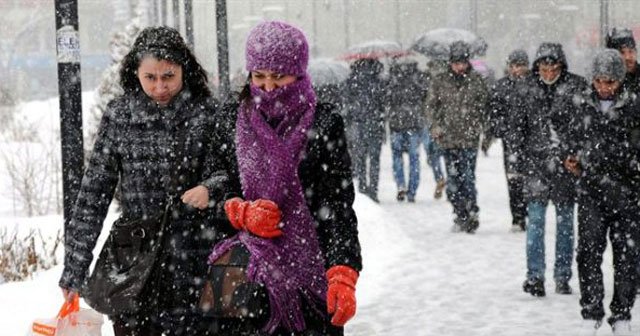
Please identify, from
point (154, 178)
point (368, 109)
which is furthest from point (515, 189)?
point (154, 178)

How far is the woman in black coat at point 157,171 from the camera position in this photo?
15.8 ft

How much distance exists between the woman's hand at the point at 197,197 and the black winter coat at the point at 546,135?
4346mm

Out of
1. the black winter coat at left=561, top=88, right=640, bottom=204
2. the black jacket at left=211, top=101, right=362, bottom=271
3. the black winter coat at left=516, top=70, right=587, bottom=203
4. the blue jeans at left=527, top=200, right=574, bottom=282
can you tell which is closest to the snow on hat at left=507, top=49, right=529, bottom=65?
the black winter coat at left=516, top=70, right=587, bottom=203

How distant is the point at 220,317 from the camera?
413 centimetres

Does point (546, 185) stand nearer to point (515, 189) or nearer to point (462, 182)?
point (515, 189)

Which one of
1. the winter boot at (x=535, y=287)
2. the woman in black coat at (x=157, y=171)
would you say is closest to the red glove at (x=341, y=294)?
the woman in black coat at (x=157, y=171)

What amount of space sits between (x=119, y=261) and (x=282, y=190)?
1031 millimetres

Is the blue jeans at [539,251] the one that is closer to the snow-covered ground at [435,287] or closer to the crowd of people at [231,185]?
the snow-covered ground at [435,287]

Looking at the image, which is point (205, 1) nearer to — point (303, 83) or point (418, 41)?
point (418, 41)

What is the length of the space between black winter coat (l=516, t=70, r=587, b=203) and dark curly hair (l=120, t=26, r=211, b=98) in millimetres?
3972

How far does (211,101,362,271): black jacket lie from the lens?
13.6 ft

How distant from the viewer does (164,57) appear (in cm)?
486

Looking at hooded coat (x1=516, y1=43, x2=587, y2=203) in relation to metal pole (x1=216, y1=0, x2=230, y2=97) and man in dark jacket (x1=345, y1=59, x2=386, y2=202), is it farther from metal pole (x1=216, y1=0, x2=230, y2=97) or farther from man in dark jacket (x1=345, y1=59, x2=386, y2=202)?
man in dark jacket (x1=345, y1=59, x2=386, y2=202)

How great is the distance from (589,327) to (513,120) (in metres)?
2.79
